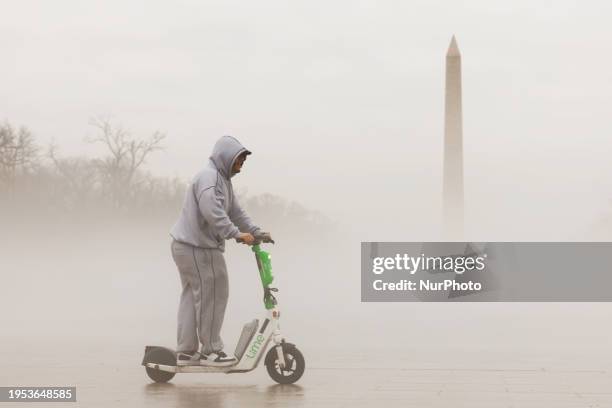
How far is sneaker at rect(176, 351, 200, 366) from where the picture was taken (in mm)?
9367

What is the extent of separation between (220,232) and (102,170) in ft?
210

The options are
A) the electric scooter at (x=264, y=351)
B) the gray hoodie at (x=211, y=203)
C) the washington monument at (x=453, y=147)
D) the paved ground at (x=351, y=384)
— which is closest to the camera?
the paved ground at (x=351, y=384)

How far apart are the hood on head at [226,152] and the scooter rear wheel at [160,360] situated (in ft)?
4.61

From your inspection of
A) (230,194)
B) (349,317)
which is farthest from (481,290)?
(230,194)

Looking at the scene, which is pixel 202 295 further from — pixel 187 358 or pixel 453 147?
pixel 453 147

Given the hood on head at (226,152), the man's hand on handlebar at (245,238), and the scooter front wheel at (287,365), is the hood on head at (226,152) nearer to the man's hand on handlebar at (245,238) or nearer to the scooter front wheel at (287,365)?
the man's hand on handlebar at (245,238)

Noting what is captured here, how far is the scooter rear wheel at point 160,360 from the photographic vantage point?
9477mm

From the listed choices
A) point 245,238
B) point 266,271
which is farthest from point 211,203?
point 266,271

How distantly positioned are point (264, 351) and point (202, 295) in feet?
2.00

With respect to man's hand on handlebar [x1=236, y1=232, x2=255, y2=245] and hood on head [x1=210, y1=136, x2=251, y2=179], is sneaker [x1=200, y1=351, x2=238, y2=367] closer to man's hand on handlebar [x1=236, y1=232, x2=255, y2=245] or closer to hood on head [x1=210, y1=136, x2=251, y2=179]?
man's hand on handlebar [x1=236, y1=232, x2=255, y2=245]

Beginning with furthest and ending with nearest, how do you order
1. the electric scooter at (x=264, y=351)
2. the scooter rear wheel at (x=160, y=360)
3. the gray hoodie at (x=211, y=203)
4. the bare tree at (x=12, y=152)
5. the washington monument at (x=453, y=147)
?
the bare tree at (x=12, y=152) < the washington monument at (x=453, y=147) < the scooter rear wheel at (x=160, y=360) < the electric scooter at (x=264, y=351) < the gray hoodie at (x=211, y=203)

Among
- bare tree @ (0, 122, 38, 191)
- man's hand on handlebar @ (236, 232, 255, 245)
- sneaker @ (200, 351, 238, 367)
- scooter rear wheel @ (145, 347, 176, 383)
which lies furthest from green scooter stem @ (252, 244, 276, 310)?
bare tree @ (0, 122, 38, 191)

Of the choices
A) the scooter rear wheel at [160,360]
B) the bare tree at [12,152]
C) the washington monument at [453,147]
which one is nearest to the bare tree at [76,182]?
the bare tree at [12,152]

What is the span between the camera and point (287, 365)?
9.45 metres
